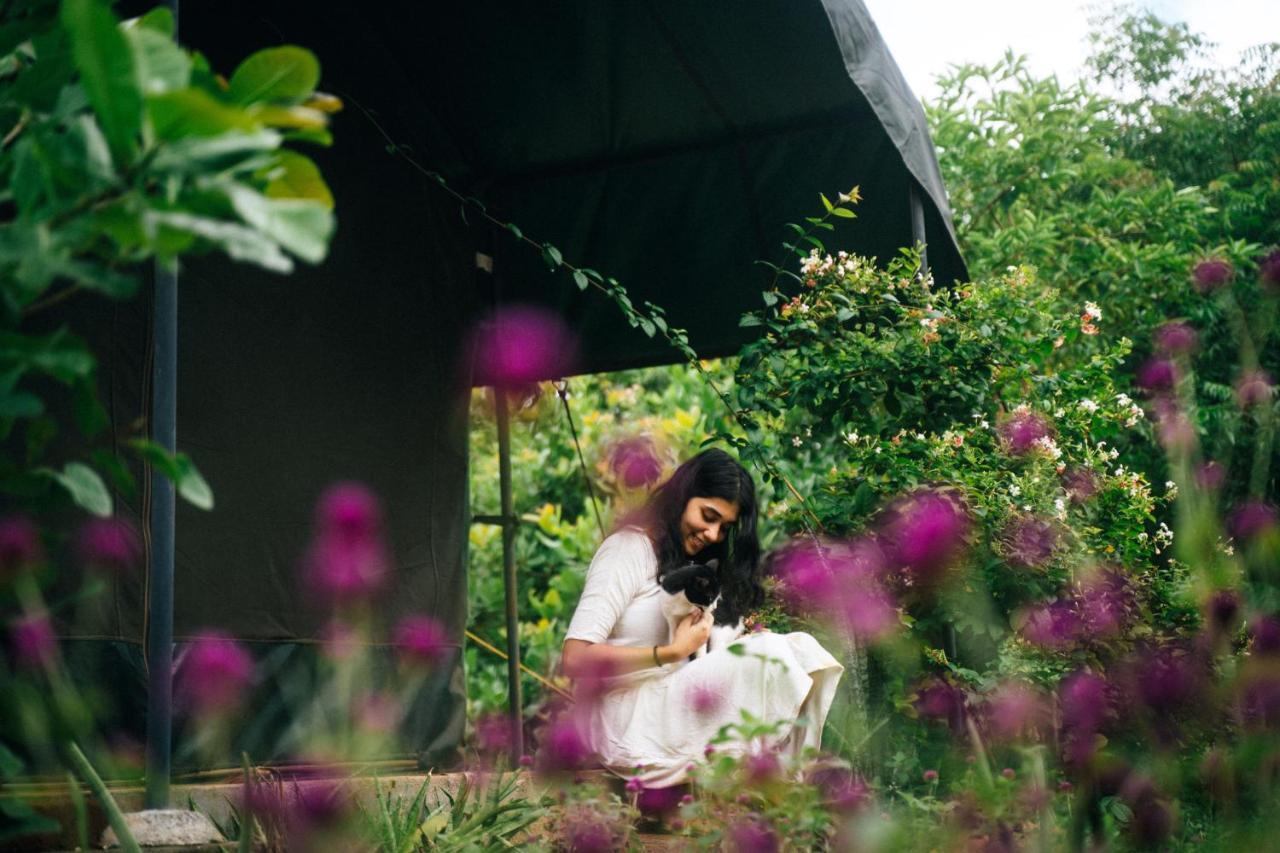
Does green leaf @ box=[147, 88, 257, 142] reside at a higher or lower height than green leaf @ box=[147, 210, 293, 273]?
higher

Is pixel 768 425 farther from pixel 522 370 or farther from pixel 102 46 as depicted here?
pixel 102 46

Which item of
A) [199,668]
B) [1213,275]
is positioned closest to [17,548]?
[199,668]

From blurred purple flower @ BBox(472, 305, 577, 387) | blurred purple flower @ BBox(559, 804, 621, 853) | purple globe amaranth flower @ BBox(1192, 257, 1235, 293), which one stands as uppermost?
blurred purple flower @ BBox(472, 305, 577, 387)

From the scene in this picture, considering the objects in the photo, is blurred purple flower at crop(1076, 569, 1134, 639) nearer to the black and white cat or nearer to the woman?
the woman

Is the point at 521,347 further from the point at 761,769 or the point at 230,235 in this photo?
the point at 230,235

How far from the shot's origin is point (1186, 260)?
6.73 meters

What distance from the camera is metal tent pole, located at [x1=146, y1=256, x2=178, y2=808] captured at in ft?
6.03

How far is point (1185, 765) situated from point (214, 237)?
1.39 meters

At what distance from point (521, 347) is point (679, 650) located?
1607mm

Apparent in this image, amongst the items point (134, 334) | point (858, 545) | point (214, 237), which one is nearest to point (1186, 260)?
point (858, 545)

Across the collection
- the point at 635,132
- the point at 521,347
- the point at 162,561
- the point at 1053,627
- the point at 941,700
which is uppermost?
the point at 635,132

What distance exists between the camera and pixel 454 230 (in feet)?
13.3

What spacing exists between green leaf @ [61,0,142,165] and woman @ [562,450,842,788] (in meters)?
2.05

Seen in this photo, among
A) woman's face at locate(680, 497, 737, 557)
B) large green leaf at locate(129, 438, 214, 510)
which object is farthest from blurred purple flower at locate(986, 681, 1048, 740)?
woman's face at locate(680, 497, 737, 557)
